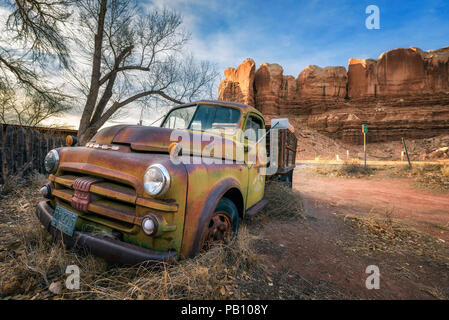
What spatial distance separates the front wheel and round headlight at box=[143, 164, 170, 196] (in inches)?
27.5

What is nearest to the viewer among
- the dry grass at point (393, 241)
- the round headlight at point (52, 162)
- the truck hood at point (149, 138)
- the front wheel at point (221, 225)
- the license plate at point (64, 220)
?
the license plate at point (64, 220)

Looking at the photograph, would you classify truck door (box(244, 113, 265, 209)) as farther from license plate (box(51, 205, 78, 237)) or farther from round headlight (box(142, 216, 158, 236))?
license plate (box(51, 205, 78, 237))

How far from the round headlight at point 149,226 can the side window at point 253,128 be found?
187 centimetres

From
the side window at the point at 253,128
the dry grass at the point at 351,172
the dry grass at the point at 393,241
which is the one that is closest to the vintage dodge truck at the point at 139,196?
the side window at the point at 253,128

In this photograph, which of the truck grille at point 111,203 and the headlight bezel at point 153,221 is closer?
the headlight bezel at point 153,221

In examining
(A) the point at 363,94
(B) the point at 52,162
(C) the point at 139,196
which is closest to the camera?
(C) the point at 139,196

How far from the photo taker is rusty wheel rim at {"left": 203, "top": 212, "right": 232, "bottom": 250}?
1.94 metres

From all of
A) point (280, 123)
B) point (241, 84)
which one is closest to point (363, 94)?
point (241, 84)

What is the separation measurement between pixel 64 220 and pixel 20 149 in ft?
16.5

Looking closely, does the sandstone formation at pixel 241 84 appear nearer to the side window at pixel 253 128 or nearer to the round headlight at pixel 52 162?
the side window at pixel 253 128

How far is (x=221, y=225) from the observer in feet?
6.89

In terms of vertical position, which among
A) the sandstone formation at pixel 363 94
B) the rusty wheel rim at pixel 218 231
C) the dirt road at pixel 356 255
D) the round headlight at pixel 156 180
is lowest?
the dirt road at pixel 356 255

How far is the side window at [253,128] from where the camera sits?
3.00m

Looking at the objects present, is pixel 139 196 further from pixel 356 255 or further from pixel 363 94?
pixel 363 94
